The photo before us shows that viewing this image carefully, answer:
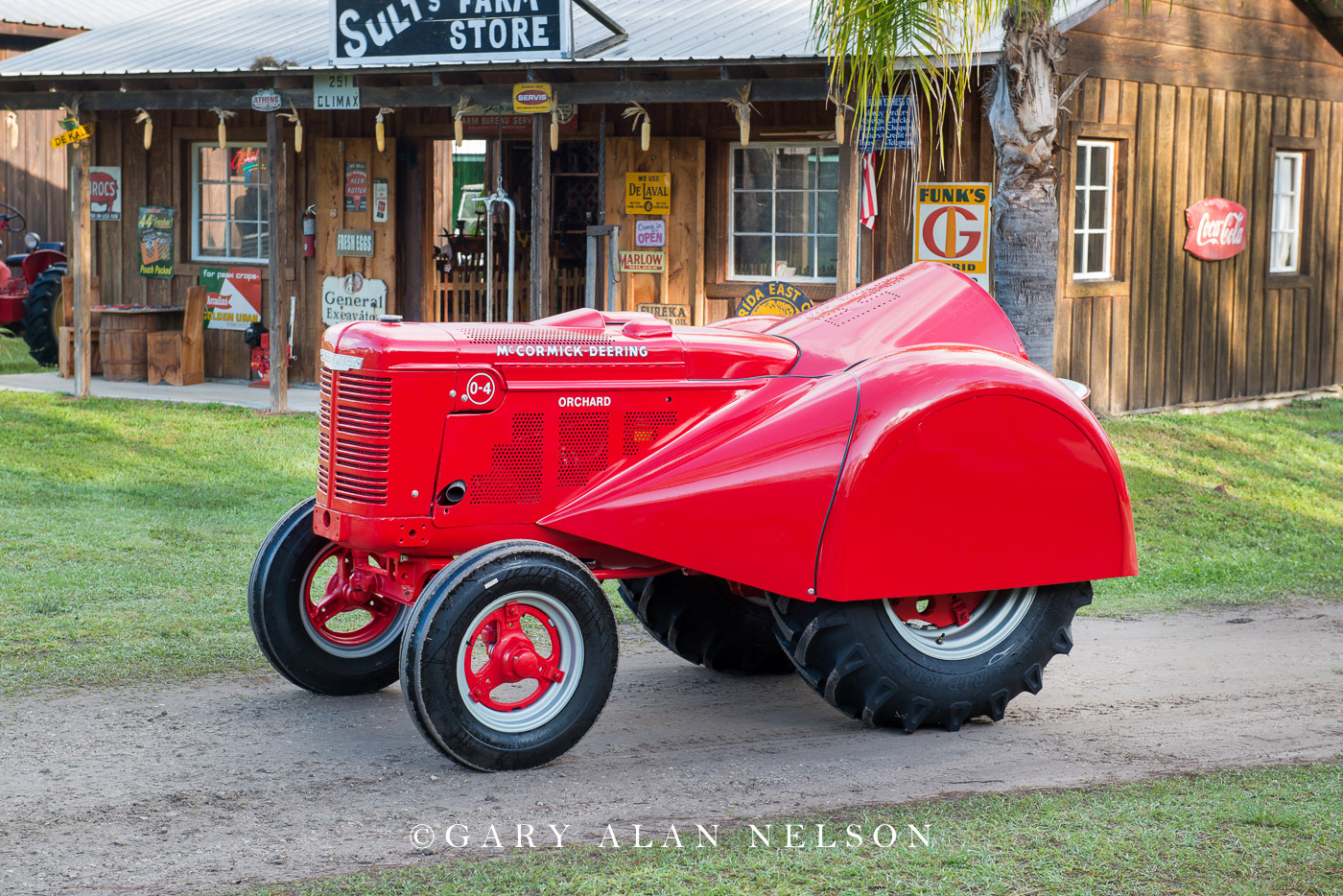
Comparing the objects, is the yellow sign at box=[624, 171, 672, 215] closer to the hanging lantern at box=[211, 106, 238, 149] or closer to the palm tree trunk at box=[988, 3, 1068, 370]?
the hanging lantern at box=[211, 106, 238, 149]

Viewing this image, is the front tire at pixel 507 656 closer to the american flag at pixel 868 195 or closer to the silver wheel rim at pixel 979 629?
the silver wheel rim at pixel 979 629

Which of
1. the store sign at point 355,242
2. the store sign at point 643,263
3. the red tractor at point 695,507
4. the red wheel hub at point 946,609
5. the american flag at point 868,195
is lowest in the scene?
the red wheel hub at point 946,609

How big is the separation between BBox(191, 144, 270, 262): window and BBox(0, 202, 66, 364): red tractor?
6.02 feet

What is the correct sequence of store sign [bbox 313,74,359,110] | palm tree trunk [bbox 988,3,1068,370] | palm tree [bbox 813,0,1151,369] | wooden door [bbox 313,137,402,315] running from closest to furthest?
palm tree [bbox 813,0,1151,369], palm tree trunk [bbox 988,3,1068,370], store sign [bbox 313,74,359,110], wooden door [bbox 313,137,402,315]

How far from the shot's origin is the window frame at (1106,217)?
12.9 meters

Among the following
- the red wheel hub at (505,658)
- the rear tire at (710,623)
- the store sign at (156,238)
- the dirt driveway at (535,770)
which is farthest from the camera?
the store sign at (156,238)

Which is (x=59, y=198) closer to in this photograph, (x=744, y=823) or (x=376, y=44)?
(x=376, y=44)

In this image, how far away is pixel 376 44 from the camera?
41.4 feet

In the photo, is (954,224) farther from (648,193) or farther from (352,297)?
(352,297)

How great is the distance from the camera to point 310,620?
A: 219 inches

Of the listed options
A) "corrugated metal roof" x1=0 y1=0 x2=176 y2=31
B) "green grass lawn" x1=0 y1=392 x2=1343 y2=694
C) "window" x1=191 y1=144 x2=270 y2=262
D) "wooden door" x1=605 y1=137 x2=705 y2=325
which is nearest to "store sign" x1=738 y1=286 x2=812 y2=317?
"wooden door" x1=605 y1=137 x2=705 y2=325

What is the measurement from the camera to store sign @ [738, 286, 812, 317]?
13.2 meters

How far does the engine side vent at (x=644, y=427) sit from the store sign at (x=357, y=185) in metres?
10.5

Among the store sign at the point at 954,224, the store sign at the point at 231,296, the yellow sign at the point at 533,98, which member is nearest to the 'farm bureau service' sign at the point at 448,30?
the yellow sign at the point at 533,98
